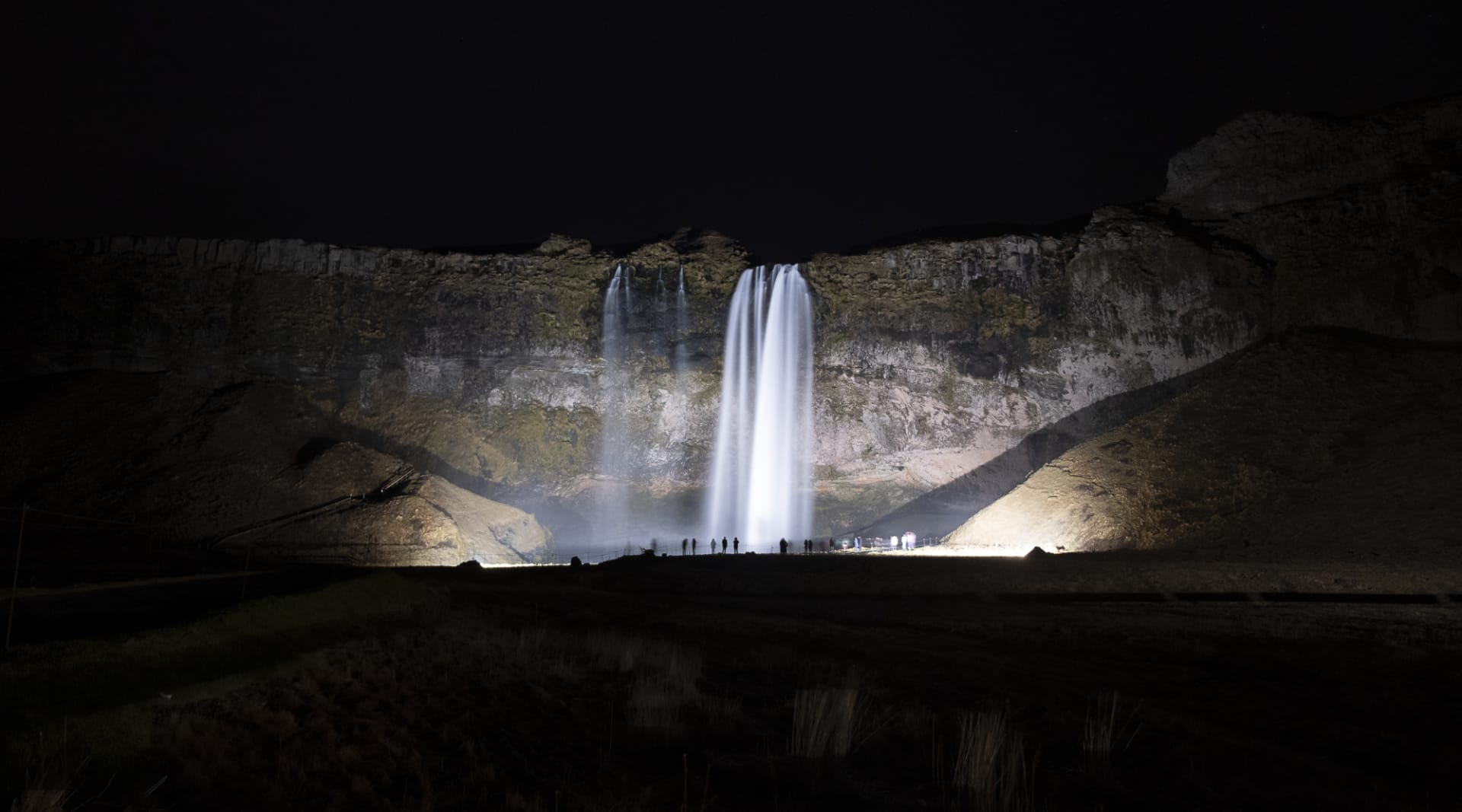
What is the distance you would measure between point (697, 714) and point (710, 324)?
130 ft

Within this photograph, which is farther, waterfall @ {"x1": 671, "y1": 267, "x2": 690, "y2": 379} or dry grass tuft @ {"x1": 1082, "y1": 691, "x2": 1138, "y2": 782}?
waterfall @ {"x1": 671, "y1": 267, "x2": 690, "y2": 379}

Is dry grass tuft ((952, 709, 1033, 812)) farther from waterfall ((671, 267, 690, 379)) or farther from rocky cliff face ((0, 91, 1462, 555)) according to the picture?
waterfall ((671, 267, 690, 379))

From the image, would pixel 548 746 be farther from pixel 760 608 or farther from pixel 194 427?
pixel 194 427

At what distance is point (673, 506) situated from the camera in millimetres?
52875

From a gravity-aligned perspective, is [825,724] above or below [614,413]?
below

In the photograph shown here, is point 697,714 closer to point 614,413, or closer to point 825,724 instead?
point 825,724

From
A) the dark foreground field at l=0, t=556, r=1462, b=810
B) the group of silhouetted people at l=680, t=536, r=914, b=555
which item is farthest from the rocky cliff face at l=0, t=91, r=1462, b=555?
the dark foreground field at l=0, t=556, r=1462, b=810

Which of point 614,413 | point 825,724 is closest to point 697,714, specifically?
point 825,724

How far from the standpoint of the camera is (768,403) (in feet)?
156

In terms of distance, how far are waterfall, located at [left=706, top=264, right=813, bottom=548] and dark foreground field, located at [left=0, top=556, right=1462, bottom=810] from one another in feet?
103

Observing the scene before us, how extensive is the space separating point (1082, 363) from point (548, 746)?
41.7 metres

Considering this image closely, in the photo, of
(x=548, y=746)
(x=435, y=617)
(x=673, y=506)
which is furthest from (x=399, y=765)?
(x=673, y=506)

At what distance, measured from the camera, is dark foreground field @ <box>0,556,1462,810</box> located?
5.87 meters

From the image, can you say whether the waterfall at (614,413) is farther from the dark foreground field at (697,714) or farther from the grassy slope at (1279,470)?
the dark foreground field at (697,714)
